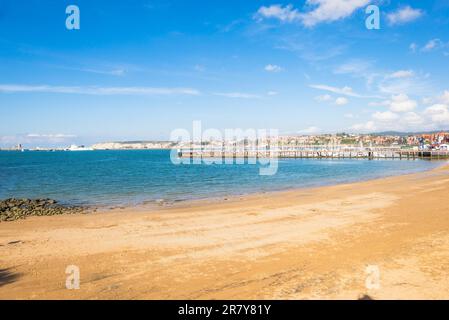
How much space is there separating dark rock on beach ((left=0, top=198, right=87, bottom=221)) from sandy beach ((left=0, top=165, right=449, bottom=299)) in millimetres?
2539

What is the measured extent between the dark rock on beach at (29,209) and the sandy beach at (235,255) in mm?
2539

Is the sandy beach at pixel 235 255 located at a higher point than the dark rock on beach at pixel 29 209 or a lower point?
Answer: higher

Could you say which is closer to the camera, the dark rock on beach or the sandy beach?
the sandy beach

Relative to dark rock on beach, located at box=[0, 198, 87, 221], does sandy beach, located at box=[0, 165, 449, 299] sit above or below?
above

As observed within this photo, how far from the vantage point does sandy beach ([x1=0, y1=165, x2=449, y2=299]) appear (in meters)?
7.52

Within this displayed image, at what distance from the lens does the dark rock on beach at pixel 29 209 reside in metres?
19.0

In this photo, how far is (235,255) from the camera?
33.1 ft

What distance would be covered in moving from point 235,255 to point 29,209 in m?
17.3

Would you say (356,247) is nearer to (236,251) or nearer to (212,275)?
(236,251)
